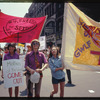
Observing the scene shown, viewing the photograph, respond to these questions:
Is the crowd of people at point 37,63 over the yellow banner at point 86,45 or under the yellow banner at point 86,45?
under

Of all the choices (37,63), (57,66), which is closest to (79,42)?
(57,66)

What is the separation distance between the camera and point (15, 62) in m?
3.65

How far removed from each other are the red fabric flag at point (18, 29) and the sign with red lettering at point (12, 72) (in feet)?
2.73

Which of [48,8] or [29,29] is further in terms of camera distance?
[48,8]

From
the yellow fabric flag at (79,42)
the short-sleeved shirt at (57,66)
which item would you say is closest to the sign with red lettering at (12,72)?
the short-sleeved shirt at (57,66)

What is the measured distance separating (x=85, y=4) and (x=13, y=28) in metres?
21.4

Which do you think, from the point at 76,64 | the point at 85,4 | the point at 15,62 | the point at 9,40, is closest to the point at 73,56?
the point at 76,64

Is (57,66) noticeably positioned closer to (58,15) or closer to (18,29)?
(18,29)

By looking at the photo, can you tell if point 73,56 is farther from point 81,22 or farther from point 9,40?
point 9,40

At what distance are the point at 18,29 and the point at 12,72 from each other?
142 cm

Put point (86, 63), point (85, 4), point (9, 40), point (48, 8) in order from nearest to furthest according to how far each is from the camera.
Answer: point (86, 63) → point (9, 40) → point (85, 4) → point (48, 8)

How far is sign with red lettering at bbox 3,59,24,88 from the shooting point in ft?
11.8

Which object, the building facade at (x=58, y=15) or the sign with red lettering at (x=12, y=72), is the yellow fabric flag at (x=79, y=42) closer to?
the sign with red lettering at (x=12, y=72)

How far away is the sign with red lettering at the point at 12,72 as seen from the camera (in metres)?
3.61
